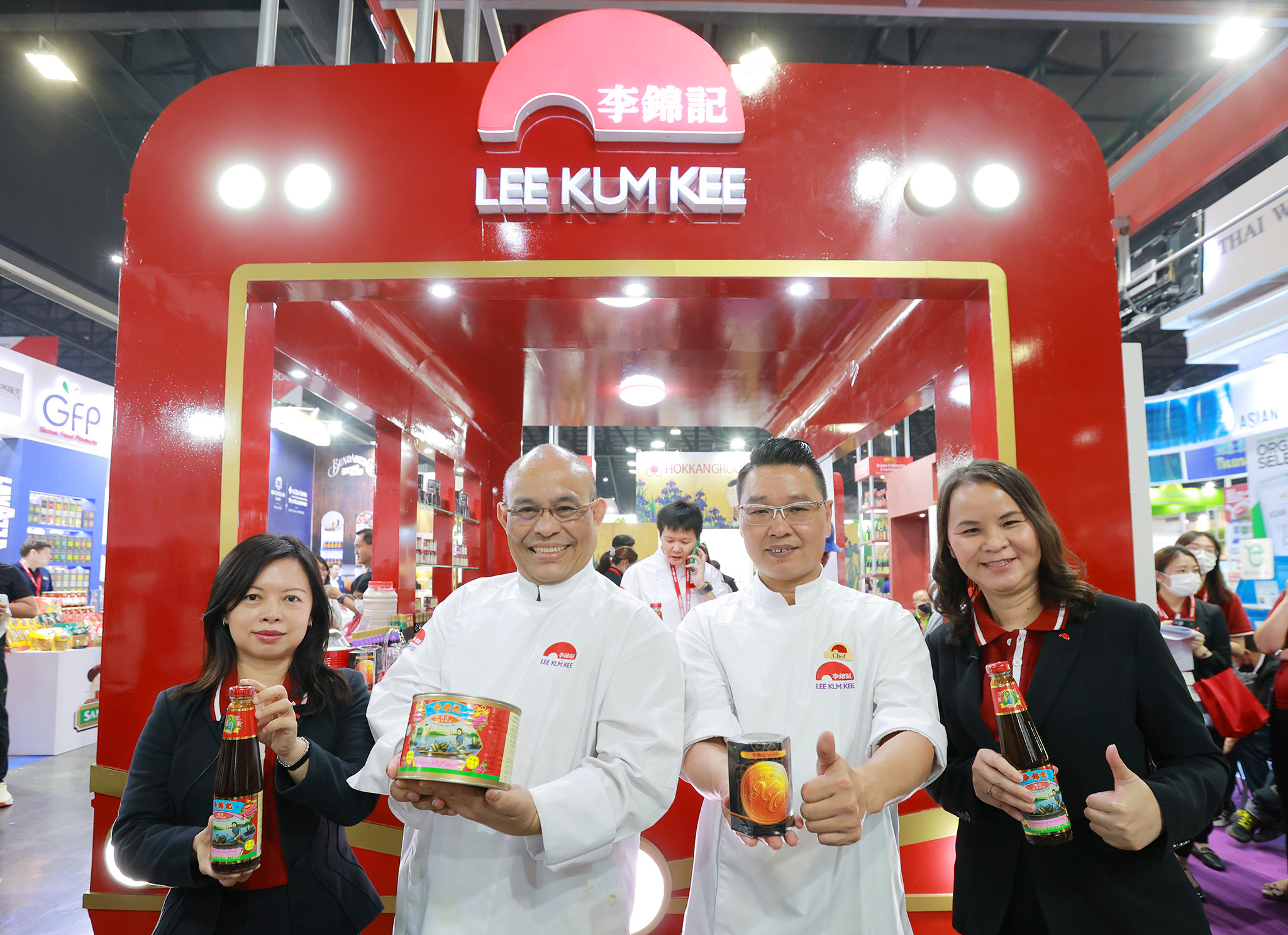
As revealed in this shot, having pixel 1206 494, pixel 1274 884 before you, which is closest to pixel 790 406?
pixel 1274 884

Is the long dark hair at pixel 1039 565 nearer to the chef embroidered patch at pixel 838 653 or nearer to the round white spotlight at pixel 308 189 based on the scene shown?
the chef embroidered patch at pixel 838 653

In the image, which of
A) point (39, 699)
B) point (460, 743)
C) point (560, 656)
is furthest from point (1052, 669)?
point (39, 699)

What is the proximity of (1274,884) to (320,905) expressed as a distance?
460cm

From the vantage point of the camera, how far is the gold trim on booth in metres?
2.93

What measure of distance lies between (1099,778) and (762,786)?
0.82 m

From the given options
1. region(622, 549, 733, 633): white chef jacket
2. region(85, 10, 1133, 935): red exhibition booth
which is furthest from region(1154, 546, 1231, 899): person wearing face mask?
region(622, 549, 733, 633): white chef jacket

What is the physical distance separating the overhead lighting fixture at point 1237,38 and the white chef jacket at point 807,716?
540 cm

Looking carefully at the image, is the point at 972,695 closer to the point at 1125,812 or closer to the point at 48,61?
the point at 1125,812

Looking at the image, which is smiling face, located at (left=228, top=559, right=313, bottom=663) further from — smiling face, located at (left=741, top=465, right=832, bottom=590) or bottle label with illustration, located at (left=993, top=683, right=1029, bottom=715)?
bottle label with illustration, located at (left=993, top=683, right=1029, bottom=715)

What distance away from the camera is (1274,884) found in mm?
3928

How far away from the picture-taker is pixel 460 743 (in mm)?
1354

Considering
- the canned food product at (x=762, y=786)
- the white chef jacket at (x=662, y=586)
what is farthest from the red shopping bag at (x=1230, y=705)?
the canned food product at (x=762, y=786)

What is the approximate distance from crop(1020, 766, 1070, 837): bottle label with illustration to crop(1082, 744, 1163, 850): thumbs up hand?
0.22 ft

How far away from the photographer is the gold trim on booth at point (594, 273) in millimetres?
2930
